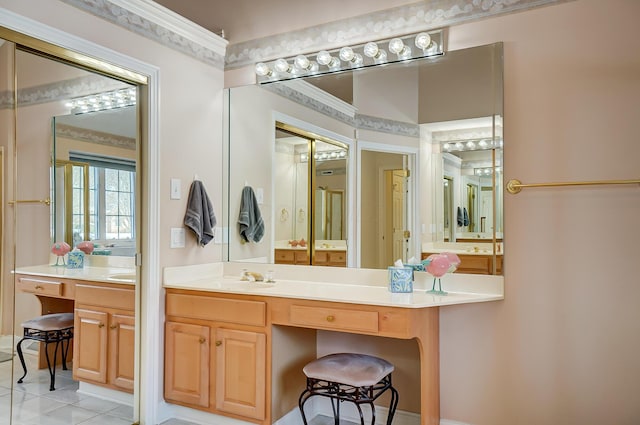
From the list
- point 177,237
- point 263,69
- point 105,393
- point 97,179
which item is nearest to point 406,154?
point 263,69

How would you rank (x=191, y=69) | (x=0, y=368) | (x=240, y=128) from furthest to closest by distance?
(x=240, y=128)
(x=191, y=69)
(x=0, y=368)

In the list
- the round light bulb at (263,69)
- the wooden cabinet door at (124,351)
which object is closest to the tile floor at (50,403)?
the wooden cabinet door at (124,351)

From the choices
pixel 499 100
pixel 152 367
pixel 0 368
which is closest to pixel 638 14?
pixel 499 100

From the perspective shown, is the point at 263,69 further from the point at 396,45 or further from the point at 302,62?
the point at 396,45

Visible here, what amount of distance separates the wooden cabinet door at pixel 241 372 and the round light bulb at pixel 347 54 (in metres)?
1.65

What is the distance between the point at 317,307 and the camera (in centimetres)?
230

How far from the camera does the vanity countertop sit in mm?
2186

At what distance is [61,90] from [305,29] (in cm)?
144

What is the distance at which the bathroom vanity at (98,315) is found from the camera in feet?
7.61

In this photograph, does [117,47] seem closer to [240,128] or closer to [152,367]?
[240,128]

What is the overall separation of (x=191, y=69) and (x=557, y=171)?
219 cm

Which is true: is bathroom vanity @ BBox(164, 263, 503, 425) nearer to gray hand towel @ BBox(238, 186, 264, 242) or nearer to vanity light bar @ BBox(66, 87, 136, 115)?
gray hand towel @ BBox(238, 186, 264, 242)

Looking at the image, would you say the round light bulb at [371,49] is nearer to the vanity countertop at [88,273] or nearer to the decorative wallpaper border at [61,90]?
the decorative wallpaper border at [61,90]

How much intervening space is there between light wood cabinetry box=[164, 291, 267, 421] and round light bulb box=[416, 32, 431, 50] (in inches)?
64.3
